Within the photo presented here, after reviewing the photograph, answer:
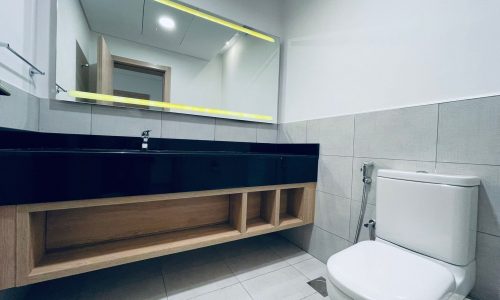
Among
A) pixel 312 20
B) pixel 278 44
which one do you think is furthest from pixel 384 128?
pixel 278 44

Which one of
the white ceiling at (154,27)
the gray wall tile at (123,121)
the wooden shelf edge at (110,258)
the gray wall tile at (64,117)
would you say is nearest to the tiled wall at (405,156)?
the wooden shelf edge at (110,258)

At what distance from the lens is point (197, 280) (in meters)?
1.32

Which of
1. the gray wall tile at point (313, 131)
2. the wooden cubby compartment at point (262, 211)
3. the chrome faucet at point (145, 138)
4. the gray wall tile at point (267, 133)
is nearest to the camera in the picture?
the chrome faucet at point (145, 138)

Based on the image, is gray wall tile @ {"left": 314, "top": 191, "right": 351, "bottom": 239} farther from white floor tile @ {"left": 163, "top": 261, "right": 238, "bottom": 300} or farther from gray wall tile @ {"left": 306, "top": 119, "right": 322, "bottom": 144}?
white floor tile @ {"left": 163, "top": 261, "right": 238, "bottom": 300}

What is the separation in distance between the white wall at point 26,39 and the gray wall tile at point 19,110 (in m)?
0.04

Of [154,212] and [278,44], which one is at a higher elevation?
[278,44]

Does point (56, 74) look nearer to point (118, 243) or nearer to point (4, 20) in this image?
point (4, 20)

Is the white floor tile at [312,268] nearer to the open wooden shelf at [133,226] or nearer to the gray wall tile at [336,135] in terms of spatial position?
the open wooden shelf at [133,226]

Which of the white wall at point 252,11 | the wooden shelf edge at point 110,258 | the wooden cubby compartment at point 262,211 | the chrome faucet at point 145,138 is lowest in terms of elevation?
the wooden shelf edge at point 110,258

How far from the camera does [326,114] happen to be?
158 cm

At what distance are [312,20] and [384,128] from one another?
3.57 feet

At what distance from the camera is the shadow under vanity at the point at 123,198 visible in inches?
31.8

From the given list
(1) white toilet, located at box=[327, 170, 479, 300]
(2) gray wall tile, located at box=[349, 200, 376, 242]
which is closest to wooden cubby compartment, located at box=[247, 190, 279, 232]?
(2) gray wall tile, located at box=[349, 200, 376, 242]

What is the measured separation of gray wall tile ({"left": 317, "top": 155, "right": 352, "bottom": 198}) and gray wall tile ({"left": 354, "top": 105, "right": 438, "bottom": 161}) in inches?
4.7
